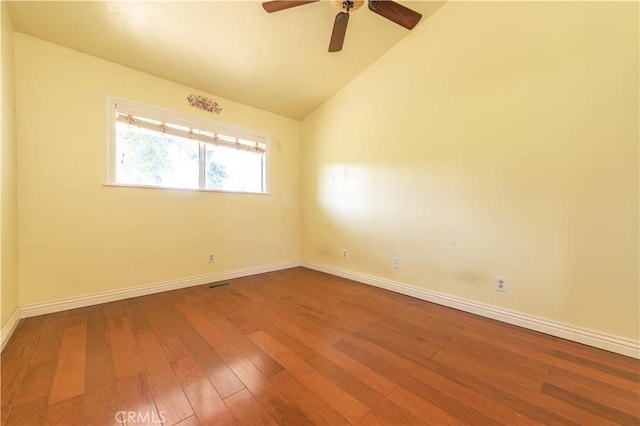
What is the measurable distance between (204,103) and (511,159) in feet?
→ 10.8

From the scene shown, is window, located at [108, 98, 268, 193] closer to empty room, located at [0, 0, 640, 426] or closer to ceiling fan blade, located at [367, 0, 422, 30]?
empty room, located at [0, 0, 640, 426]

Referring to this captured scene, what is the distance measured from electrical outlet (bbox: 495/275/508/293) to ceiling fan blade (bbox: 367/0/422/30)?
2285 mm

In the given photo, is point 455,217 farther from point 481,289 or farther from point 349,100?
point 349,100

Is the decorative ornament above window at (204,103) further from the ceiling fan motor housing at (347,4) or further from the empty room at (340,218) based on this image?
the ceiling fan motor housing at (347,4)

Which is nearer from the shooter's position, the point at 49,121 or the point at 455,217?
the point at 49,121

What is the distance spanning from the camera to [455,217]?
7.69 ft

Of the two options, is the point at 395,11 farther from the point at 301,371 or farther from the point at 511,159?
the point at 301,371

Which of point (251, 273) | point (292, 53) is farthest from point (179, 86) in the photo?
point (251, 273)

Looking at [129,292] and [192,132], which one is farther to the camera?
[192,132]

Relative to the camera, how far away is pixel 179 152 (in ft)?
9.47

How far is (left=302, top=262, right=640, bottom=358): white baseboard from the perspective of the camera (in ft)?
5.26

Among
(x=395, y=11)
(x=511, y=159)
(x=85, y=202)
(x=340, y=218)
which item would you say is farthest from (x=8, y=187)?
(x=511, y=159)

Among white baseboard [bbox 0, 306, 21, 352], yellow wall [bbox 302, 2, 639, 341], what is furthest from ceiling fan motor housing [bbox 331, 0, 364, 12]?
white baseboard [bbox 0, 306, 21, 352]

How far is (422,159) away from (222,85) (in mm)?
2481
